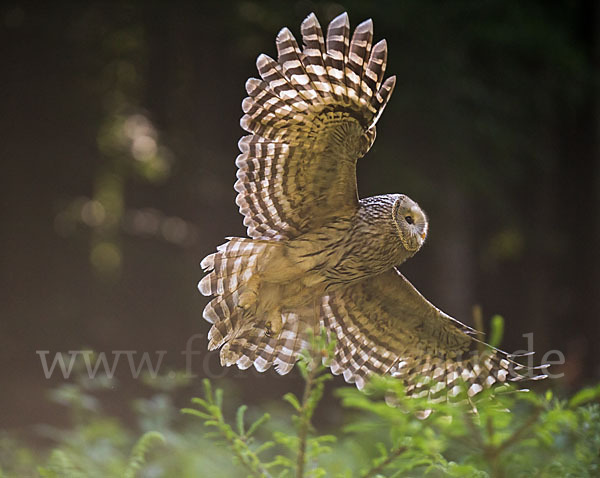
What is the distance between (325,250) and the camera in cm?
290

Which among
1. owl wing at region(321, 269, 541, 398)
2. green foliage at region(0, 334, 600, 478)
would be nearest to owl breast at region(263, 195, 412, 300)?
owl wing at region(321, 269, 541, 398)

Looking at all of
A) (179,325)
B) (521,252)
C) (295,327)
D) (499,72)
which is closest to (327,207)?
(295,327)

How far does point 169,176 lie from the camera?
35.1 feet

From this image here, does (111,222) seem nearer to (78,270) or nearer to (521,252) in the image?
(78,270)

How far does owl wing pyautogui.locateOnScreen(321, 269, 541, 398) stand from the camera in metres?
2.82

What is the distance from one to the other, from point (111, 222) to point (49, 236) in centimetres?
297

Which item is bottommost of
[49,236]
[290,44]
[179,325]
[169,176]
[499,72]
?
[179,325]

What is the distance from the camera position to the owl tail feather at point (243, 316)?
2711 mm

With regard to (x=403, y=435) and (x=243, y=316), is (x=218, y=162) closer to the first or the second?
(x=243, y=316)

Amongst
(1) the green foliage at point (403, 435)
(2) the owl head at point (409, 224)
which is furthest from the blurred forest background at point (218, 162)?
(1) the green foliage at point (403, 435)

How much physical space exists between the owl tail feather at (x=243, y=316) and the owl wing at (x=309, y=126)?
12 centimetres

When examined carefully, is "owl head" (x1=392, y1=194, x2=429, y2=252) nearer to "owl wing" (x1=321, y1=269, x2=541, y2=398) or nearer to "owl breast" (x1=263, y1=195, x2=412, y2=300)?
"owl breast" (x1=263, y1=195, x2=412, y2=300)

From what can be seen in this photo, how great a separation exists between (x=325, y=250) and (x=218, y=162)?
6.06 metres

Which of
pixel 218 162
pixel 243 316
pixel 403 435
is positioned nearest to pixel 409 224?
pixel 243 316
